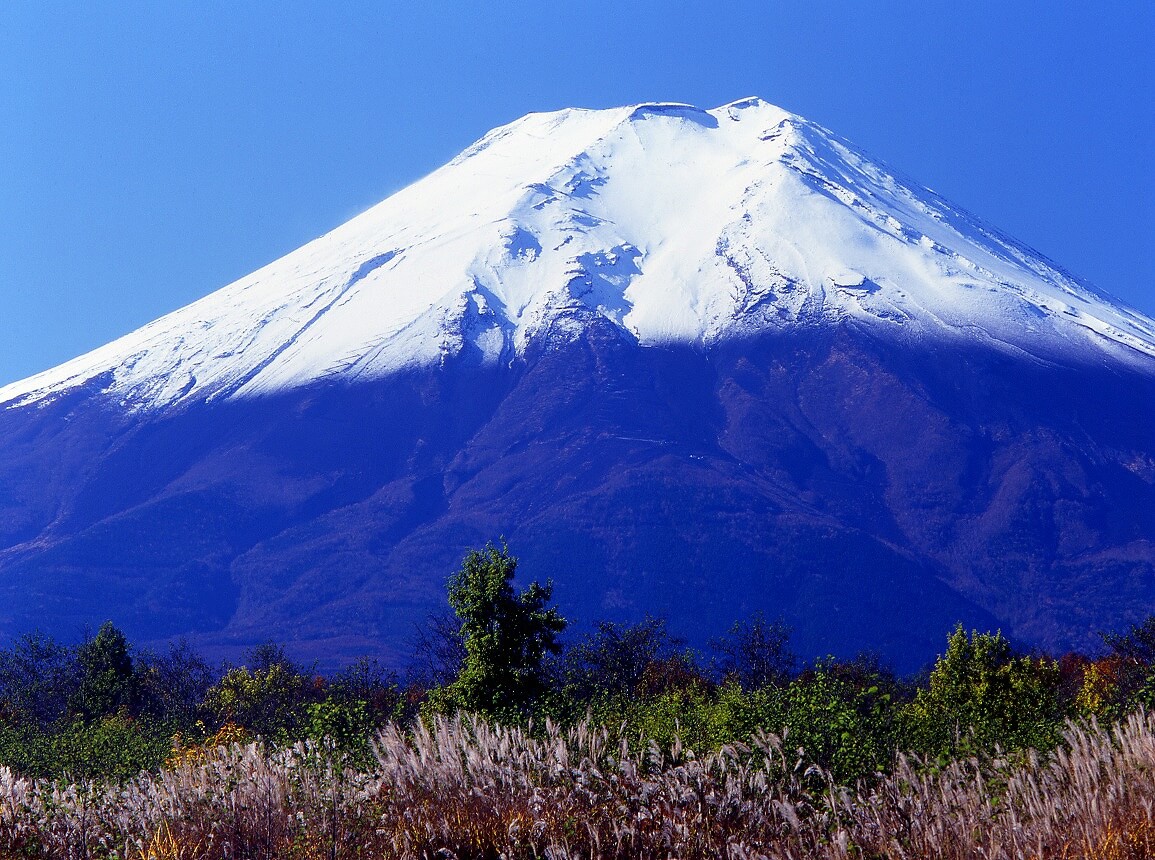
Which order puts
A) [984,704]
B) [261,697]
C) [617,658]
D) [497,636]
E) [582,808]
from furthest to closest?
[261,697] → [617,658] → [984,704] → [497,636] → [582,808]

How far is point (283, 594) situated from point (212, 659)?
28.9 m

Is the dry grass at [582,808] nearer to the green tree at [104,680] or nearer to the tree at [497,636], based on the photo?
the tree at [497,636]

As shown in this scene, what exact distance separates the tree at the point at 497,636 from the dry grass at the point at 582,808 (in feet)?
44.5

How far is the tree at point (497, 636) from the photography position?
27172 mm

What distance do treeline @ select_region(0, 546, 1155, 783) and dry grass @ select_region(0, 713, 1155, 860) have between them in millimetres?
1802

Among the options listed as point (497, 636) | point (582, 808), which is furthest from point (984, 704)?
point (582, 808)

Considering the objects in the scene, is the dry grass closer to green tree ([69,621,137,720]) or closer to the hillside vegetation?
the hillside vegetation

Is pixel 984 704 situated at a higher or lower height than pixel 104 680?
lower

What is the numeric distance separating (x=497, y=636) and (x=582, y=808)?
16.7 meters

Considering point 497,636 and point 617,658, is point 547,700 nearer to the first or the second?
point 497,636

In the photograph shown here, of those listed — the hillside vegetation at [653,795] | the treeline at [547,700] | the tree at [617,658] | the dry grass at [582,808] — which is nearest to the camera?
the dry grass at [582,808]

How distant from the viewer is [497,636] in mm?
27906

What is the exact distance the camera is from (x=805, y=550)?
18262cm

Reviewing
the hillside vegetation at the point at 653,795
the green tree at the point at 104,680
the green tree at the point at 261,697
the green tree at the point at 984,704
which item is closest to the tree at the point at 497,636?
the hillside vegetation at the point at 653,795
